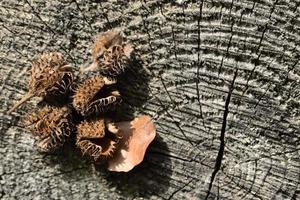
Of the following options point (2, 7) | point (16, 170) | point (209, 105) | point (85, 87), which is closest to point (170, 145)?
point (209, 105)

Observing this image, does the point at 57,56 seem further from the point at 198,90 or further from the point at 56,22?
the point at 198,90

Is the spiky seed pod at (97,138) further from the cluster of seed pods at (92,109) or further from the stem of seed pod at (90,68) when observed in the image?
the stem of seed pod at (90,68)

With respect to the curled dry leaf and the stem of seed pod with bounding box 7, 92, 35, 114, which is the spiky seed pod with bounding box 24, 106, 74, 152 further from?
the curled dry leaf

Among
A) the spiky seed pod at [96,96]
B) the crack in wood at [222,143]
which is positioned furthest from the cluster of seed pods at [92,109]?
the crack in wood at [222,143]

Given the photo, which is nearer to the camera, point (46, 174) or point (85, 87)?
point (85, 87)

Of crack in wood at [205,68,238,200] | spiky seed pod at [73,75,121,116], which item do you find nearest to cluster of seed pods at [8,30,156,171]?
spiky seed pod at [73,75,121,116]
